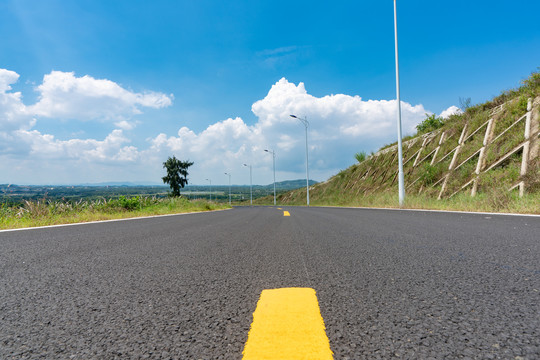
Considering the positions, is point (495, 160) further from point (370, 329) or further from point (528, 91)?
point (370, 329)

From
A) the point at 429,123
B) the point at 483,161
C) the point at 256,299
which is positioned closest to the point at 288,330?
the point at 256,299

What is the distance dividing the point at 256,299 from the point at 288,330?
49 cm

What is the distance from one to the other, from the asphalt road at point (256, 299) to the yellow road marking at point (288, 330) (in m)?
0.05

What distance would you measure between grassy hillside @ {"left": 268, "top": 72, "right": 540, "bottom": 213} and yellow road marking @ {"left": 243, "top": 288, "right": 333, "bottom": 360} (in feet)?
29.9

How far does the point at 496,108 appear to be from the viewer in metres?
16.7

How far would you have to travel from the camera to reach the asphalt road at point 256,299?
1112mm

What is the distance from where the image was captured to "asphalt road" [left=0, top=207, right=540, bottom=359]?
1.11 m

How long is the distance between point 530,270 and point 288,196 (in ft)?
181

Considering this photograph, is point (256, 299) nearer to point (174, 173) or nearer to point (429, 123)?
point (429, 123)

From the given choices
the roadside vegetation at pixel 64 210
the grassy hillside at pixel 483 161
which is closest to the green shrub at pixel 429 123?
the grassy hillside at pixel 483 161

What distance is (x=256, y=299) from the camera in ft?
5.55

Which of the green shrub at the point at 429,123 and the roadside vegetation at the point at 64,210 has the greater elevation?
the green shrub at the point at 429,123

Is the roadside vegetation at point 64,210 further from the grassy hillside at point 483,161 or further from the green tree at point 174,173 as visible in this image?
the green tree at point 174,173

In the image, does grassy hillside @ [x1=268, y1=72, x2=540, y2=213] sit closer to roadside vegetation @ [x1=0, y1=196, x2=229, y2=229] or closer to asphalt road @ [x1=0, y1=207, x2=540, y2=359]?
asphalt road @ [x1=0, y1=207, x2=540, y2=359]
